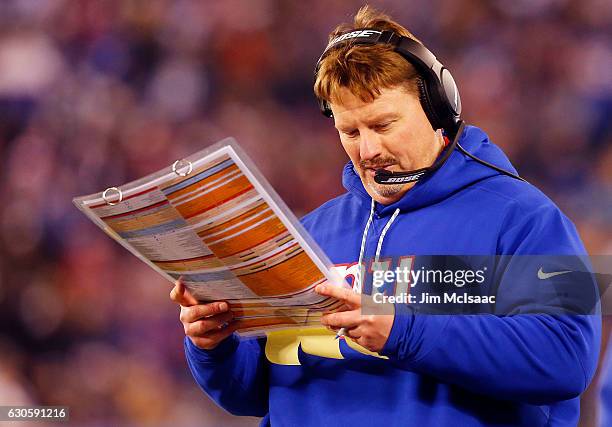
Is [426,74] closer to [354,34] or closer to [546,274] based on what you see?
[354,34]

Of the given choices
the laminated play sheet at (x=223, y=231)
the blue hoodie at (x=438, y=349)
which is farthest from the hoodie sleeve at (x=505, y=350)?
the laminated play sheet at (x=223, y=231)

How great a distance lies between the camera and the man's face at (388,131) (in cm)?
106

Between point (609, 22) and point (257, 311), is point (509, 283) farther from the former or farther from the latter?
point (609, 22)

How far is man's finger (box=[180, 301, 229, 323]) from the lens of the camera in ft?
3.39

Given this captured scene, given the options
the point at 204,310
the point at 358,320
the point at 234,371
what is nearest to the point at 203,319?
the point at 204,310

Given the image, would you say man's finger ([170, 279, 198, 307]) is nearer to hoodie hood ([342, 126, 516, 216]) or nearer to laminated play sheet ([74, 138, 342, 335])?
laminated play sheet ([74, 138, 342, 335])

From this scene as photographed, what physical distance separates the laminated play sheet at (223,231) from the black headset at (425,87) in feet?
0.73

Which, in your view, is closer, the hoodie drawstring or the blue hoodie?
the blue hoodie

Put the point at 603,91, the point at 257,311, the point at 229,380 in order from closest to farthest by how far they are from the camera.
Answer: the point at 257,311
the point at 229,380
the point at 603,91

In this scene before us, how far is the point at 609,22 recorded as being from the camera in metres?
1.99

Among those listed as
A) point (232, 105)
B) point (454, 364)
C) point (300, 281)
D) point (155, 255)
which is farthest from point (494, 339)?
point (232, 105)

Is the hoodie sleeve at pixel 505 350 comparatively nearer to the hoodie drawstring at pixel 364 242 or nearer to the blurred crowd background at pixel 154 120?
the hoodie drawstring at pixel 364 242

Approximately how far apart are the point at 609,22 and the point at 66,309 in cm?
148

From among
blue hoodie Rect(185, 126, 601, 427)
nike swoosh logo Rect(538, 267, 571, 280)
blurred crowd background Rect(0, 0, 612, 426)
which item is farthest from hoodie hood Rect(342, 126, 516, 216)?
blurred crowd background Rect(0, 0, 612, 426)
